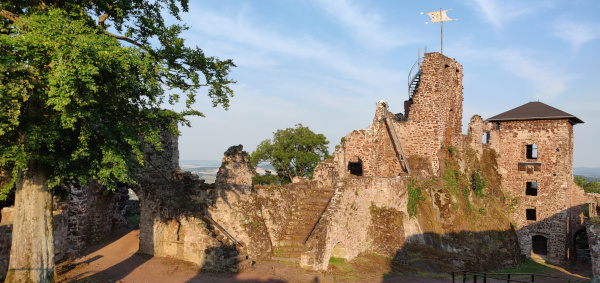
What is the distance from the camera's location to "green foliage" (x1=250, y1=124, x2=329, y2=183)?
41938 millimetres

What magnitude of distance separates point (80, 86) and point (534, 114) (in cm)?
3286

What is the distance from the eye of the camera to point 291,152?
41.8 metres

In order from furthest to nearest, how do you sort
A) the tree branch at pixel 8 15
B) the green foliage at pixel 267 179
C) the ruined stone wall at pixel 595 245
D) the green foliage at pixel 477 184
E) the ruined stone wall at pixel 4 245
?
the green foliage at pixel 267 179 → the green foliage at pixel 477 184 → the ruined stone wall at pixel 595 245 → the ruined stone wall at pixel 4 245 → the tree branch at pixel 8 15

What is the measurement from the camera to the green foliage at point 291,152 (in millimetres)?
41938

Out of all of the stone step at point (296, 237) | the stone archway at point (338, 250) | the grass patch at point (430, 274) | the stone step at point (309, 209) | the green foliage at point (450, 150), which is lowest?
the grass patch at point (430, 274)

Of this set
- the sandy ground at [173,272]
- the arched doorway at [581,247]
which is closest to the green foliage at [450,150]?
the sandy ground at [173,272]

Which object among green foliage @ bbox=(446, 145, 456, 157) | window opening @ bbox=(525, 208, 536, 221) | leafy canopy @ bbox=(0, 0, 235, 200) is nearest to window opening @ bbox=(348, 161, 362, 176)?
green foliage @ bbox=(446, 145, 456, 157)

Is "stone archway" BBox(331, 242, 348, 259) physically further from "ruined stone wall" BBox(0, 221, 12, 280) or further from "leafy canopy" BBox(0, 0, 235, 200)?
"ruined stone wall" BBox(0, 221, 12, 280)

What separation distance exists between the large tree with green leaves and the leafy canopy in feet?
0.08

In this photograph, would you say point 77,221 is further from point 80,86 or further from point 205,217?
point 80,86

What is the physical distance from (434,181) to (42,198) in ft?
64.7

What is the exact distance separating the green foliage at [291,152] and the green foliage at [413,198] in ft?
65.3

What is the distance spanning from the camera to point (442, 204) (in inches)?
891

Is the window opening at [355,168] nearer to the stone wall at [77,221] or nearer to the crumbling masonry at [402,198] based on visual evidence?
the crumbling masonry at [402,198]
